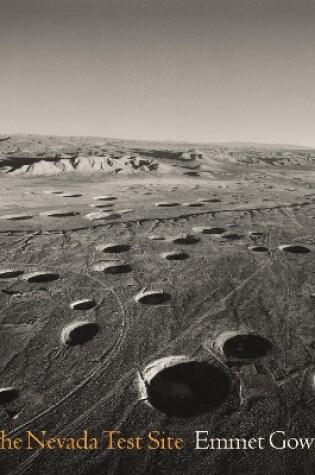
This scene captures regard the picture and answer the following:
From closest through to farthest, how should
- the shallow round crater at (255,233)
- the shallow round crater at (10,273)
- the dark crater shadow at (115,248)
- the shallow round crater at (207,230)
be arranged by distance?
1. the shallow round crater at (10,273)
2. the dark crater shadow at (115,248)
3. the shallow round crater at (255,233)
4. the shallow round crater at (207,230)

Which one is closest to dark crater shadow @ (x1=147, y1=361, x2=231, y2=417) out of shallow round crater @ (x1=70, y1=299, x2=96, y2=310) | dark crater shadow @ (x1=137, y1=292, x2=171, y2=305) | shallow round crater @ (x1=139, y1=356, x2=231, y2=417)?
shallow round crater @ (x1=139, y1=356, x2=231, y2=417)

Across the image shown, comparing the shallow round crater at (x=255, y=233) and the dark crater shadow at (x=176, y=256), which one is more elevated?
the shallow round crater at (x=255, y=233)

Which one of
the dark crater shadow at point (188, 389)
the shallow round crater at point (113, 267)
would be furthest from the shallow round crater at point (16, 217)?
the dark crater shadow at point (188, 389)

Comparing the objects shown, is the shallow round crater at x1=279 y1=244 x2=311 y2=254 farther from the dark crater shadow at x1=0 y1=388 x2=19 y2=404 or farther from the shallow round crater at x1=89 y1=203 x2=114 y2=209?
the shallow round crater at x1=89 y1=203 x2=114 y2=209

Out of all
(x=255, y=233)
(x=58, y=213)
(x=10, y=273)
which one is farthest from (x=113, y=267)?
(x=58, y=213)

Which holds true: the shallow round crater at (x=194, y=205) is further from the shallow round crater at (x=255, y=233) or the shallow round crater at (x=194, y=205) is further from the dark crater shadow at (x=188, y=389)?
the dark crater shadow at (x=188, y=389)

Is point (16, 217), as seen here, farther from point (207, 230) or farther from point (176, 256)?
point (207, 230)

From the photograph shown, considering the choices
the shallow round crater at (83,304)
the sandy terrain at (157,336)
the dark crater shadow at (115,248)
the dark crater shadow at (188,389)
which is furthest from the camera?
the dark crater shadow at (115,248)

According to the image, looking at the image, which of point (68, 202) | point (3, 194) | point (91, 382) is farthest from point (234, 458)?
point (3, 194)
